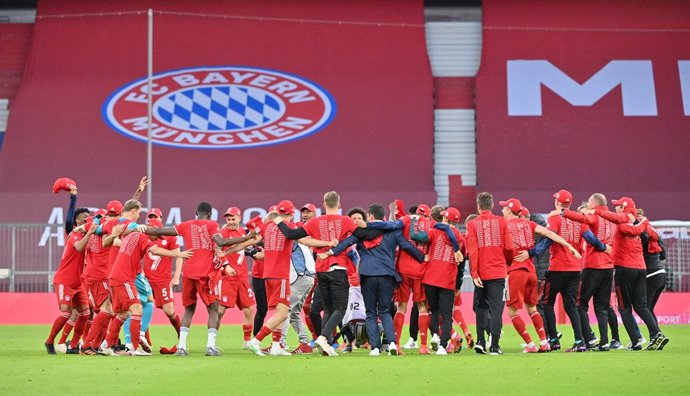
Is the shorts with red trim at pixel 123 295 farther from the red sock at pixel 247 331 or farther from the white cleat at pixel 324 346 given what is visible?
the red sock at pixel 247 331

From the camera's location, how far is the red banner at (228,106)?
32688 millimetres

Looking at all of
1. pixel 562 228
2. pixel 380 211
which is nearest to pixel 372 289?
pixel 380 211

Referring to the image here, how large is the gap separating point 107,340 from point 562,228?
6.90 m

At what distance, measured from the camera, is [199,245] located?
1680 centimetres

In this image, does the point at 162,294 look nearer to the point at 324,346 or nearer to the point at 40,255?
the point at 324,346

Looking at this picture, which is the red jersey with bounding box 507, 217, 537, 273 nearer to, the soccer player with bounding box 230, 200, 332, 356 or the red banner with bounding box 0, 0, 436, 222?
the soccer player with bounding box 230, 200, 332, 356

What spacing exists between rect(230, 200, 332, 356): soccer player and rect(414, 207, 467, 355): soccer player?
6.54 feet

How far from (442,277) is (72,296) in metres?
5.38

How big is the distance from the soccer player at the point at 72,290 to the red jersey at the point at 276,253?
2.59 metres

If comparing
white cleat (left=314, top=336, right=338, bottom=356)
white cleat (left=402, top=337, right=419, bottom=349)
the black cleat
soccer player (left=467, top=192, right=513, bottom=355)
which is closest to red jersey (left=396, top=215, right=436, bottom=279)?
soccer player (left=467, top=192, right=513, bottom=355)

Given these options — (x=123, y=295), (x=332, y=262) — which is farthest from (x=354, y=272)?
(x=123, y=295)

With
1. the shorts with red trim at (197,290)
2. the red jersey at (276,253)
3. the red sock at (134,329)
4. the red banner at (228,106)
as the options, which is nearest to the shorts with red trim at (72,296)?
the red sock at (134,329)

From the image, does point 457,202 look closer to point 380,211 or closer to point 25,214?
point 25,214

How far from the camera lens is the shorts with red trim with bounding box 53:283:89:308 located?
55.8ft
